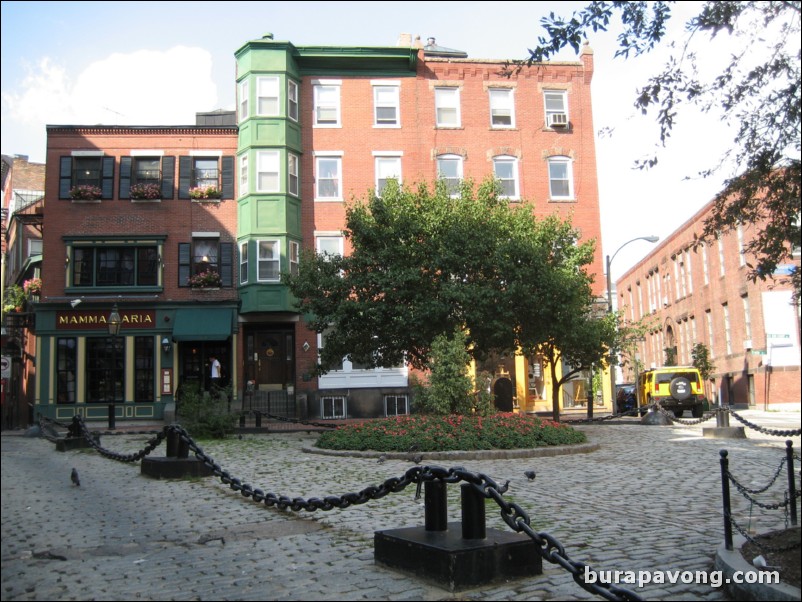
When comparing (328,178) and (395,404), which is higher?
(328,178)

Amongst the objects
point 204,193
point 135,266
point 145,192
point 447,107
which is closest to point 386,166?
point 447,107

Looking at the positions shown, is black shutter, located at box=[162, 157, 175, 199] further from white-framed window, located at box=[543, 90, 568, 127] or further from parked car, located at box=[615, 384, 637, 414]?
parked car, located at box=[615, 384, 637, 414]

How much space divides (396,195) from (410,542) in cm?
1724

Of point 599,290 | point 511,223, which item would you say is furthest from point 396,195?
point 599,290

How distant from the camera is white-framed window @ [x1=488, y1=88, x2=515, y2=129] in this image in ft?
111

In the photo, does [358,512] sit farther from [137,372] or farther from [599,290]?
[599,290]

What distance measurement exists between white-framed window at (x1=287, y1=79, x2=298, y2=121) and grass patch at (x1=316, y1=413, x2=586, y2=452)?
19.1 meters

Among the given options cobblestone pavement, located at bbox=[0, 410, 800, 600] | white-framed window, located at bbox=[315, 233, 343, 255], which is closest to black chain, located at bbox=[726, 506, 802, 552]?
cobblestone pavement, located at bbox=[0, 410, 800, 600]

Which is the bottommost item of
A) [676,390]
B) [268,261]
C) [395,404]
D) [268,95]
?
[395,404]

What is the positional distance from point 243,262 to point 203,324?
A: 9.91 feet

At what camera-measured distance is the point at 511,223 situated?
72.8ft

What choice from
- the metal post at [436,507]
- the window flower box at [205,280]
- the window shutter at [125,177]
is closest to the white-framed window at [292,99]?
the window shutter at [125,177]

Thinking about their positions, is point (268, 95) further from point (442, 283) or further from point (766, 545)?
point (766, 545)

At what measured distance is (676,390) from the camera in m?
27.8
